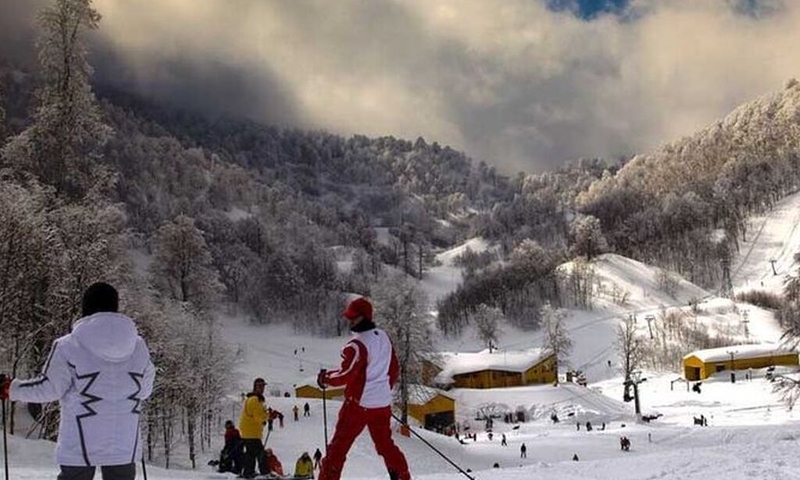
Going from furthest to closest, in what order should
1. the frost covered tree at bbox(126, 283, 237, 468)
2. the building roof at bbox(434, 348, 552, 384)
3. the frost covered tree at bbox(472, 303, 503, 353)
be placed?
the frost covered tree at bbox(472, 303, 503, 353) < the building roof at bbox(434, 348, 552, 384) < the frost covered tree at bbox(126, 283, 237, 468)

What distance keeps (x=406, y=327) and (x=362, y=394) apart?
38.7 meters

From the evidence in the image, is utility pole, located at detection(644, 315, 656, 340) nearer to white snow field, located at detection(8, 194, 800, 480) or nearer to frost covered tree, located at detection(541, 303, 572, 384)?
white snow field, located at detection(8, 194, 800, 480)

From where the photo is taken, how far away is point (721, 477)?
9609mm

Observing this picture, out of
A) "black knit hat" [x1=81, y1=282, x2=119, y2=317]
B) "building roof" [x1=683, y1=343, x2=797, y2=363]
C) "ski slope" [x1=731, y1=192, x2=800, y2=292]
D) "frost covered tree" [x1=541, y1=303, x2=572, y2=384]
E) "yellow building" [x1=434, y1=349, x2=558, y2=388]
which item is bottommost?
"black knit hat" [x1=81, y1=282, x2=119, y2=317]

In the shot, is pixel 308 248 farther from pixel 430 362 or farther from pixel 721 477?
pixel 721 477

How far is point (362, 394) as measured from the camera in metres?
7.43

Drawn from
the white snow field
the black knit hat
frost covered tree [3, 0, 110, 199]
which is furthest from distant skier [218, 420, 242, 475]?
frost covered tree [3, 0, 110, 199]

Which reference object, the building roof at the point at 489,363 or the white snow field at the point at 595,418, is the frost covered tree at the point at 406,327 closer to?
the white snow field at the point at 595,418

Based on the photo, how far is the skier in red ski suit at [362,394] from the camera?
7402 mm

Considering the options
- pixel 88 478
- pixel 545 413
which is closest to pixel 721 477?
pixel 88 478

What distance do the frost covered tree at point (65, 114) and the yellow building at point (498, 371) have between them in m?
65.4

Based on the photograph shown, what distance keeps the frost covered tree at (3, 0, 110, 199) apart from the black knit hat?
22375mm

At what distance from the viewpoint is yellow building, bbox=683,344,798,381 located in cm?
8969

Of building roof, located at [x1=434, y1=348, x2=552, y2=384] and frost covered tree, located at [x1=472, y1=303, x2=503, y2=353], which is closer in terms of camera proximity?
building roof, located at [x1=434, y1=348, x2=552, y2=384]
